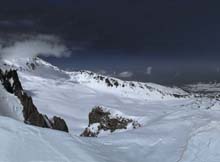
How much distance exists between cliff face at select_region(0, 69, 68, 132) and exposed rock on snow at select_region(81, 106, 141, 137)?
19.1 ft

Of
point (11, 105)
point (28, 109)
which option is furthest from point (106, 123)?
point (11, 105)

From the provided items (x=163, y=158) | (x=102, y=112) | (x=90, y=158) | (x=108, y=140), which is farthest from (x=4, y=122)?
(x=102, y=112)

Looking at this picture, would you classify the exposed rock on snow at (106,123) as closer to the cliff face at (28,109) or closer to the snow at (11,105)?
the cliff face at (28,109)

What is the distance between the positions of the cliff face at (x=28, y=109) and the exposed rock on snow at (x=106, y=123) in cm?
583

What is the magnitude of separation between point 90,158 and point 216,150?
5.16 metres

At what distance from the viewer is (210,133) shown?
1669cm

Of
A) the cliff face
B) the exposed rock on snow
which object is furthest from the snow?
the exposed rock on snow

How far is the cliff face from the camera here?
6544cm

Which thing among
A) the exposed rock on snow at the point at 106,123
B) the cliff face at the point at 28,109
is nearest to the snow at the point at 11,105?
the cliff face at the point at 28,109

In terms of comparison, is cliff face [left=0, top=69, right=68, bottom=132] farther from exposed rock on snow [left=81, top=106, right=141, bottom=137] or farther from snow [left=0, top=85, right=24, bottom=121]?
exposed rock on snow [left=81, top=106, right=141, bottom=137]

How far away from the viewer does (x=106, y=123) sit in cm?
7150

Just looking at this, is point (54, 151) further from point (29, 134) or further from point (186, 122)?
point (186, 122)

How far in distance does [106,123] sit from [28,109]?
13.4m

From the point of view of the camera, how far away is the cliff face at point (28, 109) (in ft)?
215
